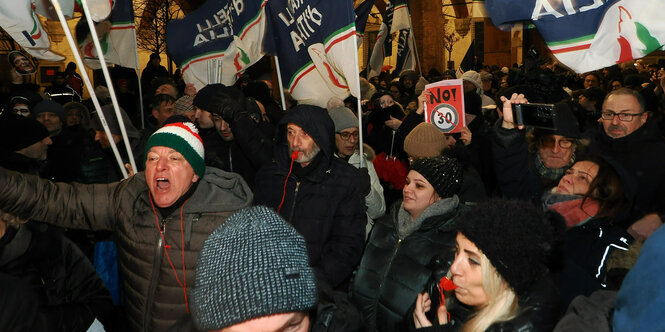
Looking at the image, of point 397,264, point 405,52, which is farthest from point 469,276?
point 405,52

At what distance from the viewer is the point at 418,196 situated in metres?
3.53

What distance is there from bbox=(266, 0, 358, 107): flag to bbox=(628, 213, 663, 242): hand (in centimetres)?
200

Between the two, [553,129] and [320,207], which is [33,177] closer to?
[320,207]

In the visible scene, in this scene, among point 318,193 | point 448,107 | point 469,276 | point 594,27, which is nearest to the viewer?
point 469,276

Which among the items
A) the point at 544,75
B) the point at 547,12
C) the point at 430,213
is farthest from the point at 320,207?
the point at 544,75

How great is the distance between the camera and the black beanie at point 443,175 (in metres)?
3.53

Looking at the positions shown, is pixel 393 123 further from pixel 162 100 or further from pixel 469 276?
pixel 469 276

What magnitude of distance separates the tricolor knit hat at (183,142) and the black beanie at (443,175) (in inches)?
47.9

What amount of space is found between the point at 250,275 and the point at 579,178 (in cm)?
224

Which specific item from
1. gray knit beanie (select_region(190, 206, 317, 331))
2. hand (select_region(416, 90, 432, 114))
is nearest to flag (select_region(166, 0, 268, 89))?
hand (select_region(416, 90, 432, 114))

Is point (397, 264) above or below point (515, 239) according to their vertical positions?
below

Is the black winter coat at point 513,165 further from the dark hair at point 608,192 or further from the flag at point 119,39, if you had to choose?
the flag at point 119,39

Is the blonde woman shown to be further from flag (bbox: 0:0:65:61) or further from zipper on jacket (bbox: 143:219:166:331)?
flag (bbox: 0:0:65:61)

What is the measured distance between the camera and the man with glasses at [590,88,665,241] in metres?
4.36
